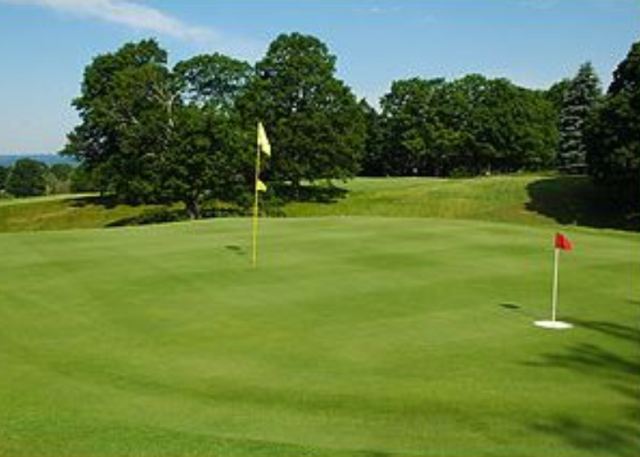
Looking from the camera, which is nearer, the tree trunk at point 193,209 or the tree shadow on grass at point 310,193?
the tree trunk at point 193,209

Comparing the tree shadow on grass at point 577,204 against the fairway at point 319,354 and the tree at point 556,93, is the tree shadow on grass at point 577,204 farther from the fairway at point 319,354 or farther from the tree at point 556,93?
the tree at point 556,93

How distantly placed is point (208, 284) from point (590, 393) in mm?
10335

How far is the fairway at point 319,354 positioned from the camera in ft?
30.6

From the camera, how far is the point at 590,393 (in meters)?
10.8

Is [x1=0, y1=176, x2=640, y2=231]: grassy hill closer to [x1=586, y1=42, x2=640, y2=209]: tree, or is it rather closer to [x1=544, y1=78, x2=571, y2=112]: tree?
[x1=586, y1=42, x2=640, y2=209]: tree

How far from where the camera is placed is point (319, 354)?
1288 cm

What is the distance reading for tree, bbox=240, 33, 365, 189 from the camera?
64.6m

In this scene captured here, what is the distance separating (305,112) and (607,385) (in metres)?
56.1

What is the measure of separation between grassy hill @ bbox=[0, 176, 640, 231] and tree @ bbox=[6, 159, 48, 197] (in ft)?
269

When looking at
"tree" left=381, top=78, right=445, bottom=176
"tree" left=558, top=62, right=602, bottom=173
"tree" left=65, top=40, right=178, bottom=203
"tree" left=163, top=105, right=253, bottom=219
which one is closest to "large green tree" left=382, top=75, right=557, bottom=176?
"tree" left=381, top=78, right=445, bottom=176

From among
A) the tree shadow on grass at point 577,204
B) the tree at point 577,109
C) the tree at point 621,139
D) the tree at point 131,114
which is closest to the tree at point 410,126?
the tree at point 577,109

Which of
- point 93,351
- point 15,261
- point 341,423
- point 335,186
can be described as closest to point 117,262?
point 15,261

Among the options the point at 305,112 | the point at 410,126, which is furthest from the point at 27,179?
the point at 305,112

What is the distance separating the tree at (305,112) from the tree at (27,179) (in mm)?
90169
